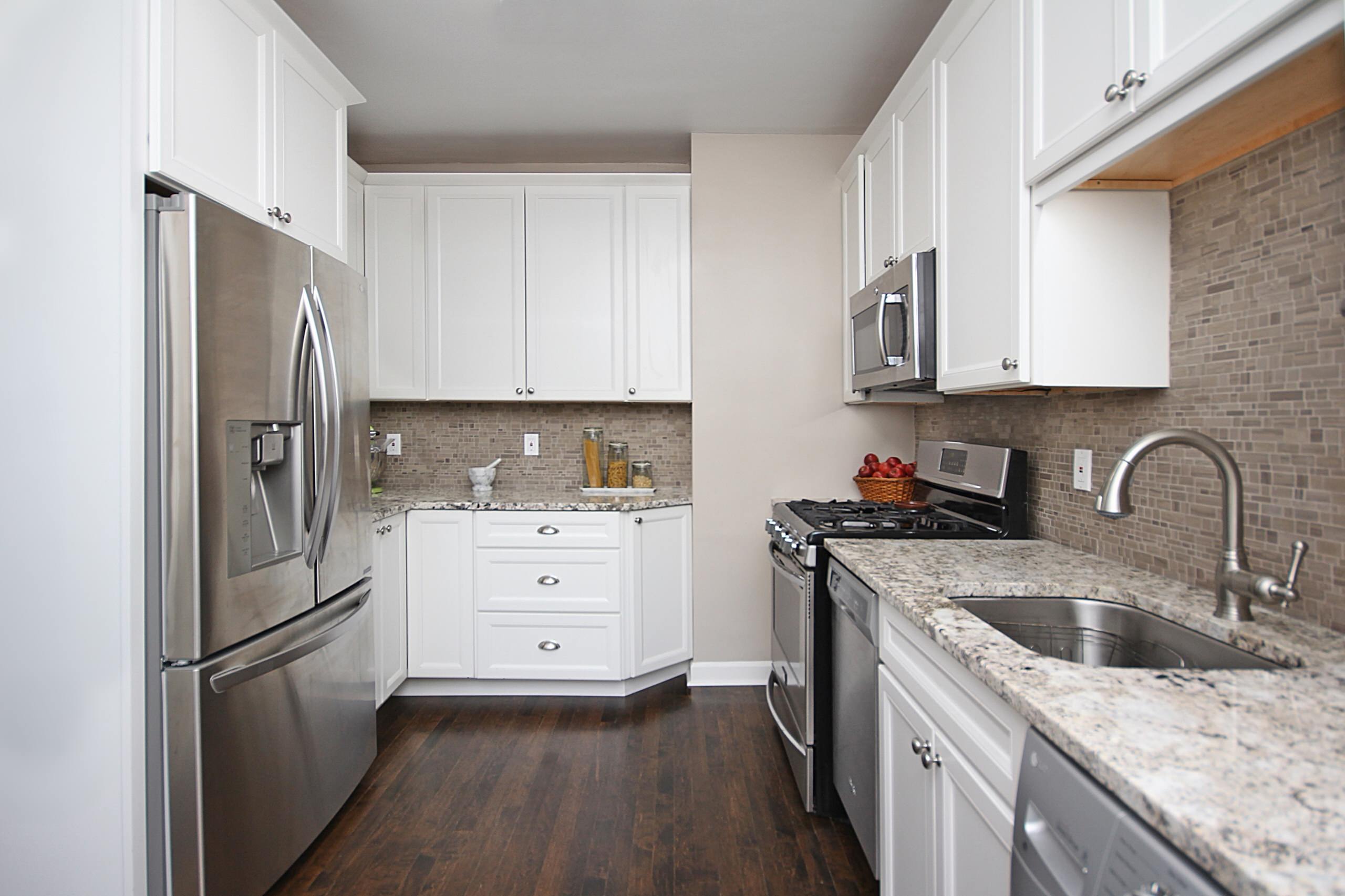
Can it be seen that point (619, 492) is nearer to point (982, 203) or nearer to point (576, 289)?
point (576, 289)

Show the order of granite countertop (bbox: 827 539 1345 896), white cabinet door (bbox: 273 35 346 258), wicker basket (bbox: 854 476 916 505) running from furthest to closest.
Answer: wicker basket (bbox: 854 476 916 505) < white cabinet door (bbox: 273 35 346 258) < granite countertop (bbox: 827 539 1345 896)

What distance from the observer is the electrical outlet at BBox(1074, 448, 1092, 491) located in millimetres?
1811

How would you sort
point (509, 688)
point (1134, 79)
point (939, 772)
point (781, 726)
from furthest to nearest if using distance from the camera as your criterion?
point (509, 688) → point (781, 726) → point (939, 772) → point (1134, 79)

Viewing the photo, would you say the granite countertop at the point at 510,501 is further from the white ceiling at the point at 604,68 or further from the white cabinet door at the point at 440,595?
the white ceiling at the point at 604,68

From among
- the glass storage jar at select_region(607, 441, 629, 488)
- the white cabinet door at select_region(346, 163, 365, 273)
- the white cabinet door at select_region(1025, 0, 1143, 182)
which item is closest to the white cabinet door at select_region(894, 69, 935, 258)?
the white cabinet door at select_region(1025, 0, 1143, 182)

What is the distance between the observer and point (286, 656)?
5.95 feet

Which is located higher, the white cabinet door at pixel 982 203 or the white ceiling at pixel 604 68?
the white ceiling at pixel 604 68

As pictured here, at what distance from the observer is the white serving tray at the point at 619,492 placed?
343 centimetres

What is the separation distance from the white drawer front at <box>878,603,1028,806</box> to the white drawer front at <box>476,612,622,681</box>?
1.70 meters

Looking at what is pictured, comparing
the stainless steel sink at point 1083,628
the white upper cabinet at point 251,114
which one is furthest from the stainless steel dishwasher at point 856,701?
the white upper cabinet at point 251,114

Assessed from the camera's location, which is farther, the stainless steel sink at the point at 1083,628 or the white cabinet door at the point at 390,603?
the white cabinet door at the point at 390,603

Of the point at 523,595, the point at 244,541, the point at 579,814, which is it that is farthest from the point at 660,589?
the point at 244,541

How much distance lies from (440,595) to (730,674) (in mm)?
1374

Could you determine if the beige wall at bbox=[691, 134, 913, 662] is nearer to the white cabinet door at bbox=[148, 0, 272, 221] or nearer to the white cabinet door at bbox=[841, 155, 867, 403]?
the white cabinet door at bbox=[841, 155, 867, 403]
